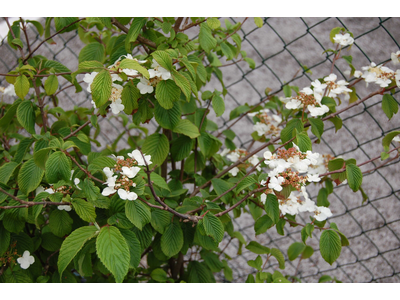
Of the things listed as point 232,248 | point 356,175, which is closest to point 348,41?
point 356,175

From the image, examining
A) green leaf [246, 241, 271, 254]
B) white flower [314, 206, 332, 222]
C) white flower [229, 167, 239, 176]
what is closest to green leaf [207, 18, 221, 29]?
white flower [229, 167, 239, 176]

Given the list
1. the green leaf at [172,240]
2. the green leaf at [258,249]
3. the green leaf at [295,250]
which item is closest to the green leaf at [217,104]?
the green leaf at [172,240]

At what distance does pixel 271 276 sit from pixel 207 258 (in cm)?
21

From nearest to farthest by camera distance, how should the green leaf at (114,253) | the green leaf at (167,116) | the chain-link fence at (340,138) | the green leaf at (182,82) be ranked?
1. the green leaf at (114,253)
2. the green leaf at (182,82)
3. the green leaf at (167,116)
4. the chain-link fence at (340,138)

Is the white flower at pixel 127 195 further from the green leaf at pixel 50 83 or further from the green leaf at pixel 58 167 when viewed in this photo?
the green leaf at pixel 50 83

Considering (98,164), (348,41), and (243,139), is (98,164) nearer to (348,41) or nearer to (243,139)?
(348,41)

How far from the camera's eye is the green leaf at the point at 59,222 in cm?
72

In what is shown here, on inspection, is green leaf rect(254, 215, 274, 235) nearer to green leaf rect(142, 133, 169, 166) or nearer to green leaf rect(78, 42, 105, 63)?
green leaf rect(142, 133, 169, 166)

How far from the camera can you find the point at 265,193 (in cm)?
64

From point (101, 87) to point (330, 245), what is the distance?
1.75 feet

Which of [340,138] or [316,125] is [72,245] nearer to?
[316,125]

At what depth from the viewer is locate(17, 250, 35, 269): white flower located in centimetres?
76

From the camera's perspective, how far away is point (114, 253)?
52cm

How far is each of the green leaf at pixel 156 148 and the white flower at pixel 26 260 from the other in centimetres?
34
